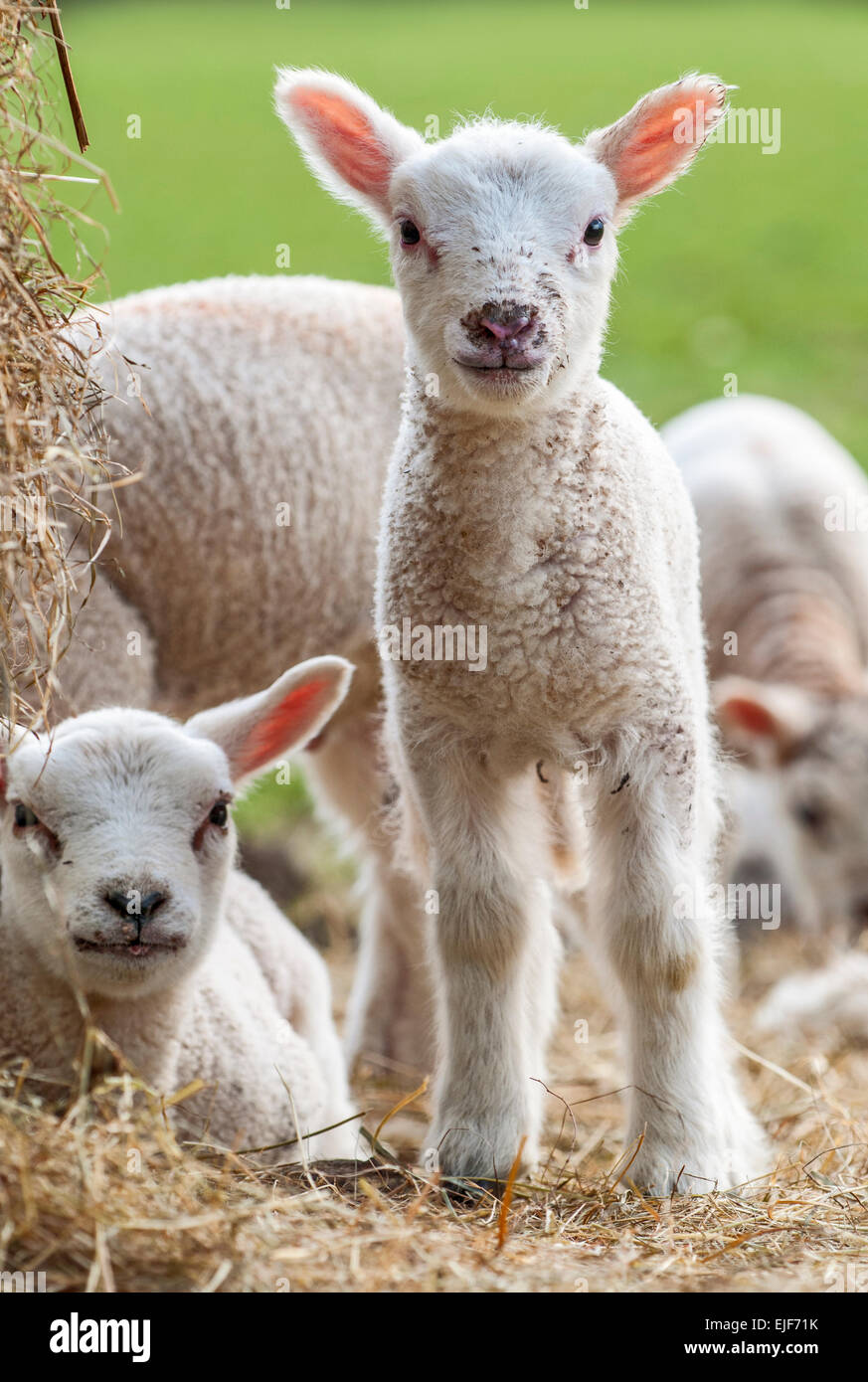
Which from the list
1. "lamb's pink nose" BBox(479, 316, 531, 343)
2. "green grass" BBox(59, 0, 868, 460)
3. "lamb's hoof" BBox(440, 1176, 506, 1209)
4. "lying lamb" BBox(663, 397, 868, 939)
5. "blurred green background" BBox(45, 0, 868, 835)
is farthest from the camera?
"green grass" BBox(59, 0, 868, 460)

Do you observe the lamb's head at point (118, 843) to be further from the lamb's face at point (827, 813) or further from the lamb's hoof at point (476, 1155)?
the lamb's face at point (827, 813)

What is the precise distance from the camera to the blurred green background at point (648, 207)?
47.0 ft

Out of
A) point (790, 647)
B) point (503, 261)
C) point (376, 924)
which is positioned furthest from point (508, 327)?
point (790, 647)

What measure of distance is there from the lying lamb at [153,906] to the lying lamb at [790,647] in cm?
283

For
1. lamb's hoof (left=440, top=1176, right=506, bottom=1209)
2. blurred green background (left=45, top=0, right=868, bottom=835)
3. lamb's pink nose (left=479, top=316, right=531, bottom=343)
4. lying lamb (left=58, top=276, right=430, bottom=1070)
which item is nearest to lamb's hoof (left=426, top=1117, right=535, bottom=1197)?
lamb's hoof (left=440, top=1176, right=506, bottom=1209)

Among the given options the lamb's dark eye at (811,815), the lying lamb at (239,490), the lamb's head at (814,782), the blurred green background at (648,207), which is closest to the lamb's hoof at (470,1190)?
the lying lamb at (239,490)

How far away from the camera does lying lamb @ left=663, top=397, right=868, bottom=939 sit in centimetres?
652

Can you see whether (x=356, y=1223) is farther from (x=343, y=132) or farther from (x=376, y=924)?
(x=376, y=924)

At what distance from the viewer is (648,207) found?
9.45 m

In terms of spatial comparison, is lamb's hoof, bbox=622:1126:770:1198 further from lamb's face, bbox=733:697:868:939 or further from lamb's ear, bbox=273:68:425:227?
lamb's face, bbox=733:697:868:939

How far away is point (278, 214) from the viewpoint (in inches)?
734

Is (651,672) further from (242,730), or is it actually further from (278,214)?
(278,214)

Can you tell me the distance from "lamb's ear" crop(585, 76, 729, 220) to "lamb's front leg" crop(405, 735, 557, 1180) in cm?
127

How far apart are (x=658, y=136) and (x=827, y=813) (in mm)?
3420
